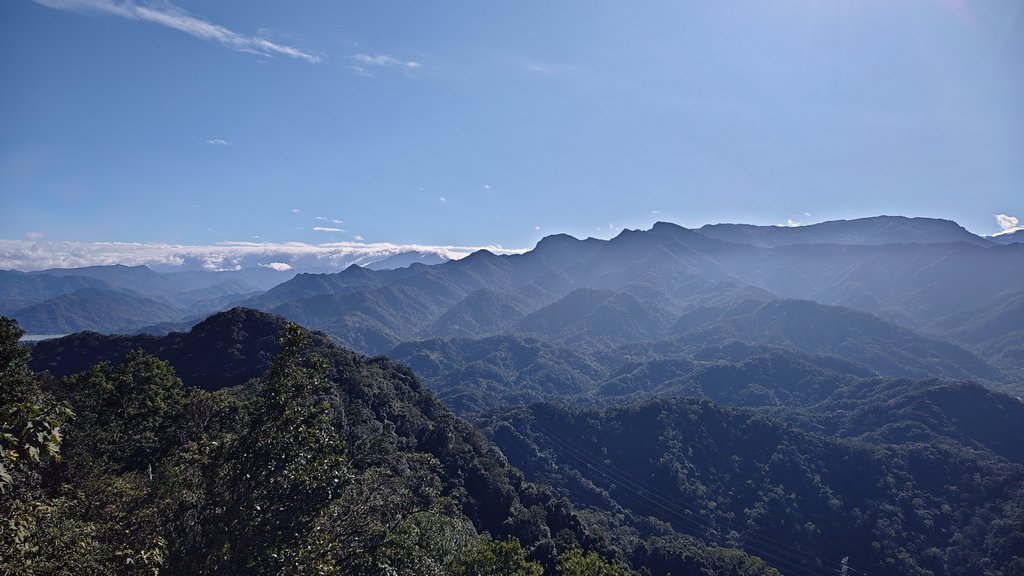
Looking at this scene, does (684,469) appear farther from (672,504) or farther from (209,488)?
(209,488)

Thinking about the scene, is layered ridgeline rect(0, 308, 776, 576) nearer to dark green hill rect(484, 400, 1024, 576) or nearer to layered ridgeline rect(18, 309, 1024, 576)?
layered ridgeline rect(18, 309, 1024, 576)

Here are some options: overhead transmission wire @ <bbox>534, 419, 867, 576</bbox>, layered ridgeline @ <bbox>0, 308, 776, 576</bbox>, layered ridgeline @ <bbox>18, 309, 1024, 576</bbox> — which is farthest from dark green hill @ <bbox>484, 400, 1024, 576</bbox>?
layered ridgeline @ <bbox>0, 308, 776, 576</bbox>

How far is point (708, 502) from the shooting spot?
146250 mm

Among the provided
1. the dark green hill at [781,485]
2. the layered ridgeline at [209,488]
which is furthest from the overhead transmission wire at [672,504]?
the layered ridgeline at [209,488]

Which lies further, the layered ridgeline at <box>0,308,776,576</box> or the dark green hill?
the dark green hill

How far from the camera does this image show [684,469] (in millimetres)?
159250

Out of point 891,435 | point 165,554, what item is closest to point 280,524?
point 165,554

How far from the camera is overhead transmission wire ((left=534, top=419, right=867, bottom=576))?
124000mm

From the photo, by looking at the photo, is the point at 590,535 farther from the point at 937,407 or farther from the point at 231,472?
the point at 937,407

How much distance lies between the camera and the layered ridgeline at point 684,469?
89.1 meters

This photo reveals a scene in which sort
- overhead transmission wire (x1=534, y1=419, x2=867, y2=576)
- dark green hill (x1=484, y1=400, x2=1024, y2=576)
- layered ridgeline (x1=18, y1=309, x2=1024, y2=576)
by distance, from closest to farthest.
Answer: layered ridgeline (x1=18, y1=309, x2=1024, y2=576) < dark green hill (x1=484, y1=400, x2=1024, y2=576) < overhead transmission wire (x1=534, y1=419, x2=867, y2=576)

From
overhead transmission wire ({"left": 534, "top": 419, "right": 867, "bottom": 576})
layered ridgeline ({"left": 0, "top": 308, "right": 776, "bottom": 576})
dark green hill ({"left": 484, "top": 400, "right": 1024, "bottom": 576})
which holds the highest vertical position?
layered ridgeline ({"left": 0, "top": 308, "right": 776, "bottom": 576})

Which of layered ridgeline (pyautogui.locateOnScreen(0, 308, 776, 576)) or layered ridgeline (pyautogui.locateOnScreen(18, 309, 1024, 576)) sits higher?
layered ridgeline (pyautogui.locateOnScreen(0, 308, 776, 576))

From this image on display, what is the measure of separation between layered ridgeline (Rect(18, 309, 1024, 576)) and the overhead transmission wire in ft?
1.39
